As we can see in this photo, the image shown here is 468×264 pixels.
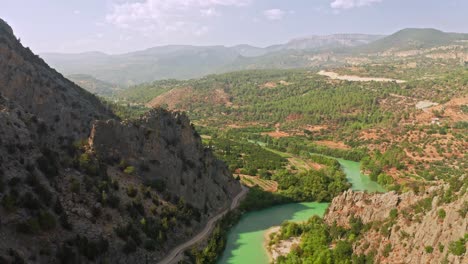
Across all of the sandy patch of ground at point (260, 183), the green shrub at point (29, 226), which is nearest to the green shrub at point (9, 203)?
the green shrub at point (29, 226)

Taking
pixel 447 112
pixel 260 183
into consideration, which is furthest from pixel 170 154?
pixel 447 112

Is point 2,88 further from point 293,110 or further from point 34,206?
point 293,110

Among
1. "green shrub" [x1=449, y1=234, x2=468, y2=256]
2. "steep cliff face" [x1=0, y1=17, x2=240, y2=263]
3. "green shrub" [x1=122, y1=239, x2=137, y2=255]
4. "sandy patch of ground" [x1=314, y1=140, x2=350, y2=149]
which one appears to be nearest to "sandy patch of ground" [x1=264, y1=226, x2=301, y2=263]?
"steep cliff face" [x1=0, y1=17, x2=240, y2=263]

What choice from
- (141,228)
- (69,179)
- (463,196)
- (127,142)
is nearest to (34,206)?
(69,179)

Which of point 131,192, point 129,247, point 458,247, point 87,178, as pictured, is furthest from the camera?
point 131,192

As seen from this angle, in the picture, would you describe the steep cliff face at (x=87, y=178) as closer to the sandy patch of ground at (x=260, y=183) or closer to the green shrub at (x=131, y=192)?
the green shrub at (x=131, y=192)

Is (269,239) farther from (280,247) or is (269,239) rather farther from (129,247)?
(129,247)

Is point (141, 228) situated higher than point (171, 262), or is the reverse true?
point (141, 228)
